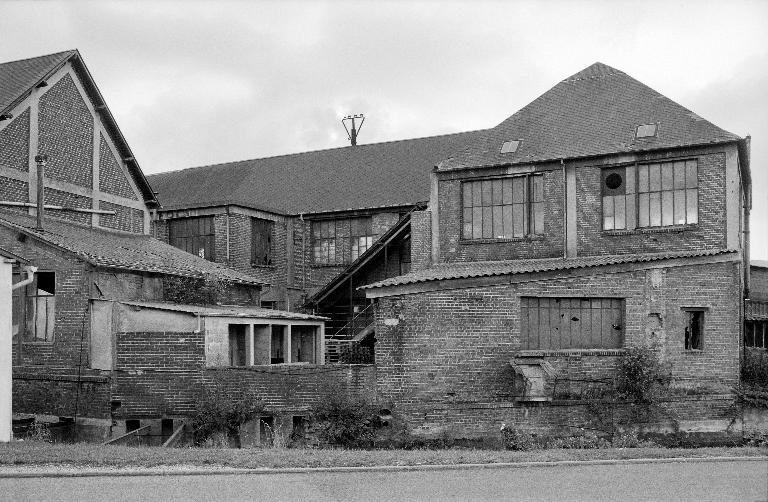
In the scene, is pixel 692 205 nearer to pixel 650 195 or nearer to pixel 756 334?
pixel 650 195

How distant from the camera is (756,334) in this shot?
86.7 ft

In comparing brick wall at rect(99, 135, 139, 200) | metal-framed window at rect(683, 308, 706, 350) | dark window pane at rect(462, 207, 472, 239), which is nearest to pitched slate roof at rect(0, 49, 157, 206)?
brick wall at rect(99, 135, 139, 200)

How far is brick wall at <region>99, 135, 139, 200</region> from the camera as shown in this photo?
94.9 feet

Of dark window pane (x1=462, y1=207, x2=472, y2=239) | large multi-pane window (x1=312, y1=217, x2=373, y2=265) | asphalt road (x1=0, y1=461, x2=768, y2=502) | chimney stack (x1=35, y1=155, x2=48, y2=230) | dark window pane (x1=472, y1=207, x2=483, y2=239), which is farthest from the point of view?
large multi-pane window (x1=312, y1=217, x2=373, y2=265)

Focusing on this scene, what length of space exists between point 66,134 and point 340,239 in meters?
10.4

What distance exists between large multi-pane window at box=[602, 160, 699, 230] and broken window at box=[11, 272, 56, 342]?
13.9 m

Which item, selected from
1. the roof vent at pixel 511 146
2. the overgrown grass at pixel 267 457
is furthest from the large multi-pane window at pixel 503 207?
the overgrown grass at pixel 267 457

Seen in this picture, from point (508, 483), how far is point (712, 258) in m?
12.1

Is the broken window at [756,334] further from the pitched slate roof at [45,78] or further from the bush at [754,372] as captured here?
the pitched slate roof at [45,78]

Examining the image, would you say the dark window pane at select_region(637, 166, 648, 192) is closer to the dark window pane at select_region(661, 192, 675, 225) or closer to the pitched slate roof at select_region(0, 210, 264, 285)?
the dark window pane at select_region(661, 192, 675, 225)

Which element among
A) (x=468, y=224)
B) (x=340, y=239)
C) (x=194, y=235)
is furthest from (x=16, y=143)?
(x=468, y=224)

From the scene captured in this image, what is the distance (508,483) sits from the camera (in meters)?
11.8

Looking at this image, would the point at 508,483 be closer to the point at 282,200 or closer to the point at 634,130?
the point at 634,130

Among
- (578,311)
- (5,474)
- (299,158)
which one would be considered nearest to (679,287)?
(578,311)
